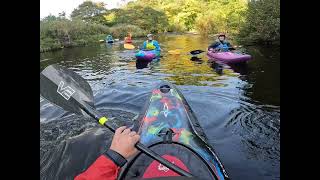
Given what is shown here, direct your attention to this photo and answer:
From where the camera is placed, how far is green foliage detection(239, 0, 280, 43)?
13398 millimetres

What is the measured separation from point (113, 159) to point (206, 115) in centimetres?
363

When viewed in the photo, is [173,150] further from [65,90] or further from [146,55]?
[146,55]

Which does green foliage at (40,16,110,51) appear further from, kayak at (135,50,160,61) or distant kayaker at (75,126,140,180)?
distant kayaker at (75,126,140,180)

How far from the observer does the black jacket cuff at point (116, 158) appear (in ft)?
5.04

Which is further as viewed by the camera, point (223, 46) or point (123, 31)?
point (123, 31)

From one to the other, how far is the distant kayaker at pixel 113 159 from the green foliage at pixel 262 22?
12.7m

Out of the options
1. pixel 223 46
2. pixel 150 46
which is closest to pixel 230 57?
pixel 223 46

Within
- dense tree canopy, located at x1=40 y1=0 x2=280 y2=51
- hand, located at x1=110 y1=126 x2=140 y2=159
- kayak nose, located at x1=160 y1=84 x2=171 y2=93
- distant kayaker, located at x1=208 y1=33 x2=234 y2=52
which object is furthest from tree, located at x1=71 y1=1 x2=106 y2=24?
hand, located at x1=110 y1=126 x2=140 y2=159

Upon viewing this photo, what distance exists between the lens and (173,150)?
238cm

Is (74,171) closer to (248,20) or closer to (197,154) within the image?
(197,154)

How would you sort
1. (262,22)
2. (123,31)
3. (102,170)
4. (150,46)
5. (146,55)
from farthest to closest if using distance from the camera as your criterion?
(123,31) < (262,22) < (150,46) < (146,55) < (102,170)

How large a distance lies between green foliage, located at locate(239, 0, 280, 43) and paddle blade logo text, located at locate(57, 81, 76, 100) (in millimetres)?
11955
